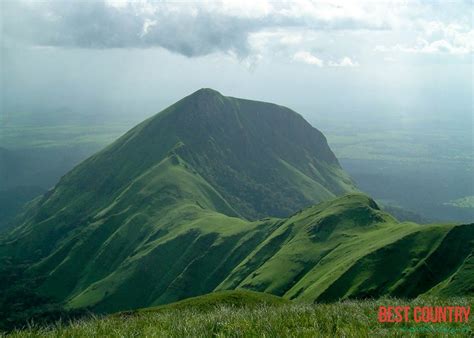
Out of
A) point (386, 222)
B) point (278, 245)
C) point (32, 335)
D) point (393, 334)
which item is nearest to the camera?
point (393, 334)

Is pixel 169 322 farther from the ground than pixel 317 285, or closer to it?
farther from the ground

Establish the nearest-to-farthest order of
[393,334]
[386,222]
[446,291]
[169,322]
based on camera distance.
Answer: [393,334] → [169,322] → [446,291] → [386,222]

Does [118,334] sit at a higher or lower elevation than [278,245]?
higher

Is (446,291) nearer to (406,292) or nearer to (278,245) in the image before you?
(406,292)

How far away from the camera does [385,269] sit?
416 feet

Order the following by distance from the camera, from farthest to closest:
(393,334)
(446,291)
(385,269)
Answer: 1. (385,269)
2. (446,291)
3. (393,334)

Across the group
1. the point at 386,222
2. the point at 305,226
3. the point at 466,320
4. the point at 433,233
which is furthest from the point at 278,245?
the point at 466,320

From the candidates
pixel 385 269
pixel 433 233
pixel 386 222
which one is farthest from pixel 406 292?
pixel 386 222

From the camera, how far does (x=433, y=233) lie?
13312 centimetres

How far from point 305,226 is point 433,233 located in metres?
70.7

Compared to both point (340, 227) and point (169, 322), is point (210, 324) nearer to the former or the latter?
point (169, 322)

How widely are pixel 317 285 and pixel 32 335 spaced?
122616 mm


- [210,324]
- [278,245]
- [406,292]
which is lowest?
[278,245]

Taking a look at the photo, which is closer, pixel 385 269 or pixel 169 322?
pixel 169 322
